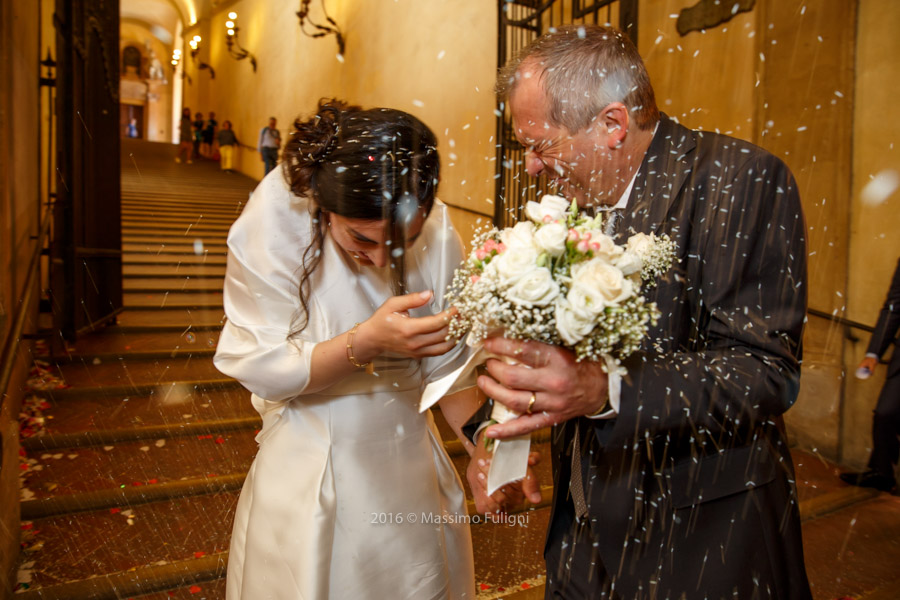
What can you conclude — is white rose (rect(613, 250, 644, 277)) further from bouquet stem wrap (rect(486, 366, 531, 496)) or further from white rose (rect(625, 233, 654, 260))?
bouquet stem wrap (rect(486, 366, 531, 496))

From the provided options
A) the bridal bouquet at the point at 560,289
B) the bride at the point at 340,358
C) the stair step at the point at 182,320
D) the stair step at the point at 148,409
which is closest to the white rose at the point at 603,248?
the bridal bouquet at the point at 560,289

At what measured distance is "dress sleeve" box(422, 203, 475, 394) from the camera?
55.2 inches

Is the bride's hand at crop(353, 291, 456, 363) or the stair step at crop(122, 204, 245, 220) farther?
the stair step at crop(122, 204, 245, 220)

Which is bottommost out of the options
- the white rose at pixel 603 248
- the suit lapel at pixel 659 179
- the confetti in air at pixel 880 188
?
the white rose at pixel 603 248

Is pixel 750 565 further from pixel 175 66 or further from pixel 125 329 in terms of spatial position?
pixel 125 329

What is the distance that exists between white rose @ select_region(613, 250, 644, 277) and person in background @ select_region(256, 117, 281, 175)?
119 centimetres

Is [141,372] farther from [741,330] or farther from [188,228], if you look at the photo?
[741,330]

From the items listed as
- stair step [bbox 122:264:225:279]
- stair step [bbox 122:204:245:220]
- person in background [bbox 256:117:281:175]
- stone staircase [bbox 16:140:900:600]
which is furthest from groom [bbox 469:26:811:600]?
stair step [bbox 122:264:225:279]

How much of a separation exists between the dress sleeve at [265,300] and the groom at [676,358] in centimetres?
45

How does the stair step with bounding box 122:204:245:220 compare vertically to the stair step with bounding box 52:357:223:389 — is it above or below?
above

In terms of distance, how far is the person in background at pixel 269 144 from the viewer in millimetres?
1762

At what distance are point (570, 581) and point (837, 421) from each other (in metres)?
1.86

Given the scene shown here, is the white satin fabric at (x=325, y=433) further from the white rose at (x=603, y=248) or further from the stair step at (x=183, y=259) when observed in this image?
the stair step at (x=183, y=259)

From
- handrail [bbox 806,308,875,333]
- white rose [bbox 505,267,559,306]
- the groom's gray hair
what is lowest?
handrail [bbox 806,308,875,333]
